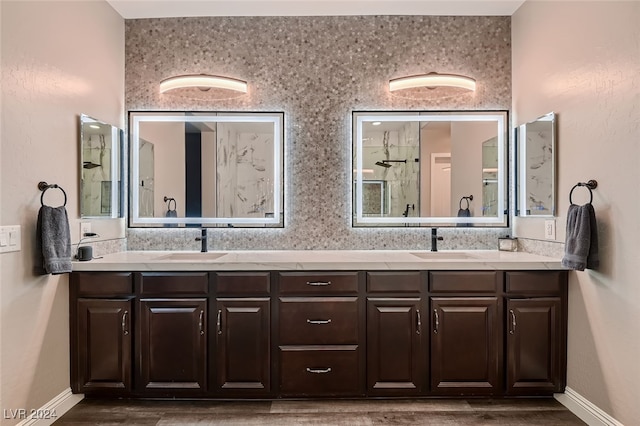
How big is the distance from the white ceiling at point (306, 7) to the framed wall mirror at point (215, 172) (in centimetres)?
74

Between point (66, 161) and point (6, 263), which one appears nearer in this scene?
point (6, 263)

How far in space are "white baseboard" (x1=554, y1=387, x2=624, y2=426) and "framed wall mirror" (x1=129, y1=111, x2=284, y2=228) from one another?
2130 mm

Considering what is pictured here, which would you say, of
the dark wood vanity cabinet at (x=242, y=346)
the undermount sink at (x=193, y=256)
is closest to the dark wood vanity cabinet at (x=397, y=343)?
the dark wood vanity cabinet at (x=242, y=346)

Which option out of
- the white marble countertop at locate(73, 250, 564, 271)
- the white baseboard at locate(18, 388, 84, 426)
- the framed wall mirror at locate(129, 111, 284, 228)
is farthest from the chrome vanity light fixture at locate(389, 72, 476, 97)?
the white baseboard at locate(18, 388, 84, 426)

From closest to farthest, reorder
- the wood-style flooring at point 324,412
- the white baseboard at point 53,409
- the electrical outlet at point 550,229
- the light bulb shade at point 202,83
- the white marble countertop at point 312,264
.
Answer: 1. the white baseboard at point 53,409
2. the wood-style flooring at point 324,412
3. the white marble countertop at point 312,264
4. the electrical outlet at point 550,229
5. the light bulb shade at point 202,83

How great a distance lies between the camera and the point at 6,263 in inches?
76.6

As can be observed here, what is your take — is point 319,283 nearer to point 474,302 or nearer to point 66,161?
point 474,302

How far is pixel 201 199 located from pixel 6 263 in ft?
4.29

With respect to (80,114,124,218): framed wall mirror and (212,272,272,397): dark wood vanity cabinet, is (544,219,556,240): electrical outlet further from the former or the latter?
(80,114,124,218): framed wall mirror

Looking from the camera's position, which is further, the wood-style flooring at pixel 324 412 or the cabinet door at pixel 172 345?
the cabinet door at pixel 172 345

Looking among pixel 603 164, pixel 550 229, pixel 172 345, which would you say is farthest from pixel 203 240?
pixel 603 164

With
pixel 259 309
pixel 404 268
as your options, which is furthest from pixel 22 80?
pixel 404 268

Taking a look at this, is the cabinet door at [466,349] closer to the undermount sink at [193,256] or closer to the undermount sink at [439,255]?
the undermount sink at [439,255]

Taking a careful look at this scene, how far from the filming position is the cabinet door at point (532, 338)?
2404 mm
